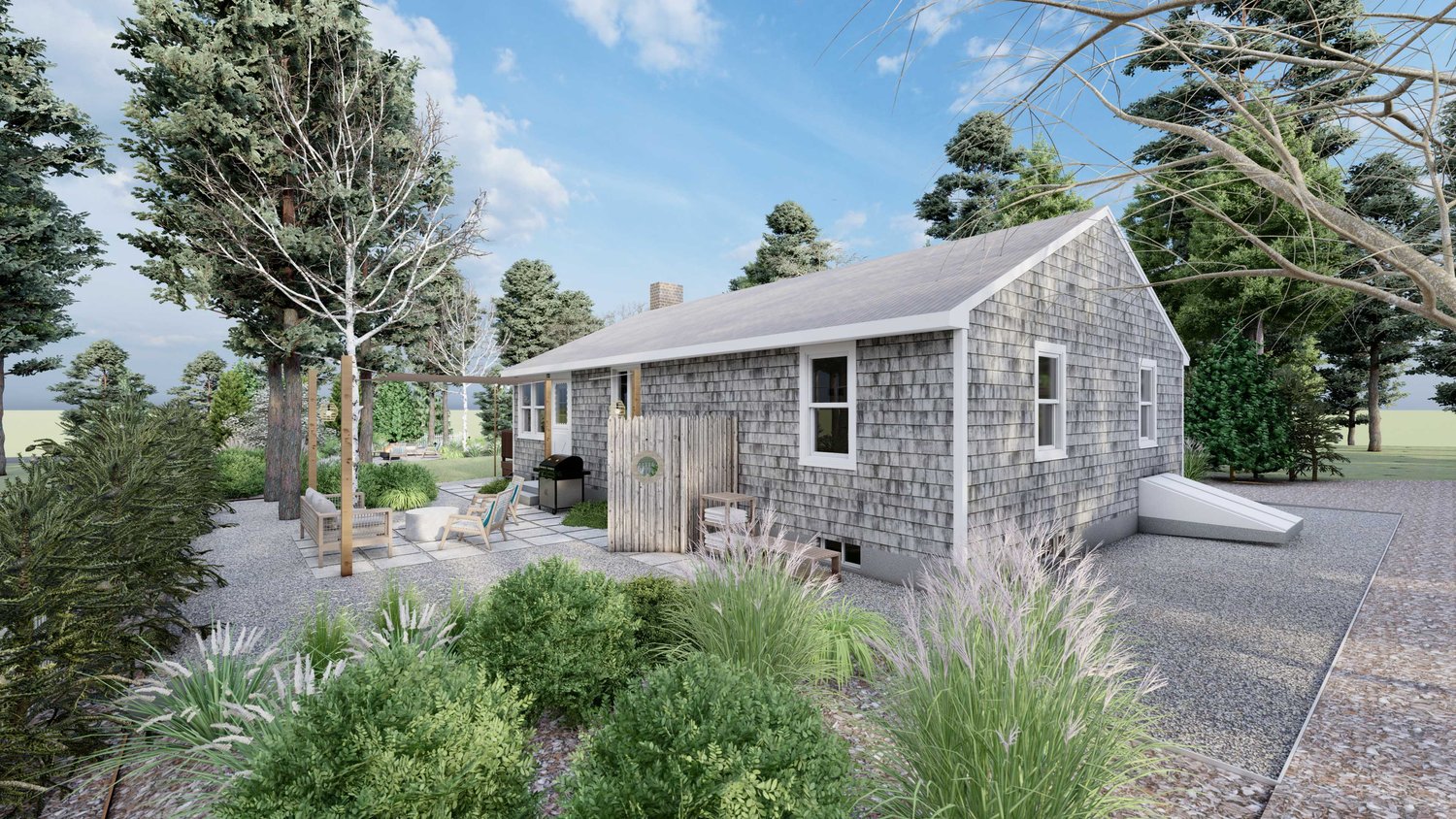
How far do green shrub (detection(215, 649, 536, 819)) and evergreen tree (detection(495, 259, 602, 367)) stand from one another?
30.7 meters

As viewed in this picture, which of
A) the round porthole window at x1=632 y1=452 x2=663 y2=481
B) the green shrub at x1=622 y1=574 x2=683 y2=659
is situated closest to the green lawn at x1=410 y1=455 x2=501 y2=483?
the round porthole window at x1=632 y1=452 x2=663 y2=481

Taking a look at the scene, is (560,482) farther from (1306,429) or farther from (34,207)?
(1306,429)

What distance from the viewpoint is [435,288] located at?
58.3ft

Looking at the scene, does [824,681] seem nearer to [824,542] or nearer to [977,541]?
[977,541]

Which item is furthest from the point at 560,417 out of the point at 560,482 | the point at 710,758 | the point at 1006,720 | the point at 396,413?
the point at 396,413

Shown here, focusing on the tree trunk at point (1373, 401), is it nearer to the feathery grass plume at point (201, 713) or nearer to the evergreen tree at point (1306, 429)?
the evergreen tree at point (1306, 429)

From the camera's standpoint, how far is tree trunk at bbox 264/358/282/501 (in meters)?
12.8

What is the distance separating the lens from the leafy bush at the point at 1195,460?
49.5ft

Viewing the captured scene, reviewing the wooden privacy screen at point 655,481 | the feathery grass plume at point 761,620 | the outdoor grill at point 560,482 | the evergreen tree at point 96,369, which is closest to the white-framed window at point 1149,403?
the wooden privacy screen at point 655,481

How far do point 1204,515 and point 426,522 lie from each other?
12.6m

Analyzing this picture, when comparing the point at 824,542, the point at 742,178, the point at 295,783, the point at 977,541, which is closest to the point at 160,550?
the point at 295,783

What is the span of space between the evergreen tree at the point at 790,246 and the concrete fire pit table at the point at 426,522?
1982cm

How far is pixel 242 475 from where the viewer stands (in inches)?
584

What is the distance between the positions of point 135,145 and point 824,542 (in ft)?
50.0
